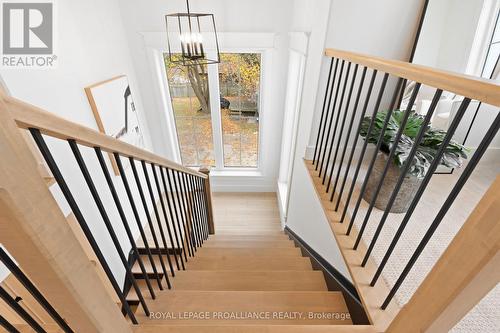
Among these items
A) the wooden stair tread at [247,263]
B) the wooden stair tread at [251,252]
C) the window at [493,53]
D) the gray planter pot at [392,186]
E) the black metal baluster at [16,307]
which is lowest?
the wooden stair tread at [251,252]

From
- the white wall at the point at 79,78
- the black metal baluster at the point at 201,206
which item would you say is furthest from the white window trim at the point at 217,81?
the black metal baluster at the point at 201,206

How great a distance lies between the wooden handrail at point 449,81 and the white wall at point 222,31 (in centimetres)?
233

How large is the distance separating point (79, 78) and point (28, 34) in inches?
15.9

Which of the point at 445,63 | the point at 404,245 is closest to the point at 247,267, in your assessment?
the point at 404,245

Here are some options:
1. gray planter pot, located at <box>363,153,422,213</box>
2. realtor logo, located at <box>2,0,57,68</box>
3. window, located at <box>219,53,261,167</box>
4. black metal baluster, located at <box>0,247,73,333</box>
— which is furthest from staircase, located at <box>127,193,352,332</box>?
window, located at <box>219,53,261,167</box>

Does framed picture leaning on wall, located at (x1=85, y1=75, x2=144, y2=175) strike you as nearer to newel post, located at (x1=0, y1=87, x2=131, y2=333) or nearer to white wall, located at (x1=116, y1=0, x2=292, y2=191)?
white wall, located at (x1=116, y1=0, x2=292, y2=191)

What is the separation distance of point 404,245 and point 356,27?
145 cm

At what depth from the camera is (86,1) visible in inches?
87.0

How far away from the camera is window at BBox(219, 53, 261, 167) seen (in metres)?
3.47

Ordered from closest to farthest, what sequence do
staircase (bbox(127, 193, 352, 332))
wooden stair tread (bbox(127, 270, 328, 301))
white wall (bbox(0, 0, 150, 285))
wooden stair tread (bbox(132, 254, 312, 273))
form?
staircase (bbox(127, 193, 352, 332)) → wooden stair tread (bbox(127, 270, 328, 301)) → white wall (bbox(0, 0, 150, 285)) → wooden stair tread (bbox(132, 254, 312, 273))

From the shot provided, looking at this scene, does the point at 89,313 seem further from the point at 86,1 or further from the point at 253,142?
the point at 253,142

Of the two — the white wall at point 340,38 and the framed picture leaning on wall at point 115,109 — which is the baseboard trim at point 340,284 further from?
the framed picture leaning on wall at point 115,109

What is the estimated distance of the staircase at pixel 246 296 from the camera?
3.72 feet

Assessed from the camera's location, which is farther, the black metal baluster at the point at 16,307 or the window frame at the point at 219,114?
the window frame at the point at 219,114
